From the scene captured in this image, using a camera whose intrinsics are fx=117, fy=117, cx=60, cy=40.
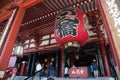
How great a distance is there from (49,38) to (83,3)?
3.89 meters

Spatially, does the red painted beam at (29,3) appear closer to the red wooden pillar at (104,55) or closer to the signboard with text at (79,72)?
the red wooden pillar at (104,55)

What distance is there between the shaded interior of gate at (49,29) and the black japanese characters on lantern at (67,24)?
72cm

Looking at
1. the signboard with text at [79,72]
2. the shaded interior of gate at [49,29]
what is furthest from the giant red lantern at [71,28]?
the signboard with text at [79,72]

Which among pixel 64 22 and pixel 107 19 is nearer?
pixel 107 19

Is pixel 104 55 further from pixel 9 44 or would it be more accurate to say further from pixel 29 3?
pixel 9 44

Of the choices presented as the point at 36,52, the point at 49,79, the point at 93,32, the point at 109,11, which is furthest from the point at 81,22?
the point at 36,52

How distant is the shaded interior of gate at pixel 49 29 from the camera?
4219mm

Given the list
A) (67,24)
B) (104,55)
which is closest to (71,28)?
(67,24)

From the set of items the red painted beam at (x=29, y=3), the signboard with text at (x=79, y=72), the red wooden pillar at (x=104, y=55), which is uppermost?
the red painted beam at (x=29, y=3)

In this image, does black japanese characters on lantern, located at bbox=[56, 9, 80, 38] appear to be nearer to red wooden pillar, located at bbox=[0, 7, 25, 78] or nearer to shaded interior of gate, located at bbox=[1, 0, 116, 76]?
shaded interior of gate, located at bbox=[1, 0, 116, 76]

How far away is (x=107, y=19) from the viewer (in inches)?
66.2

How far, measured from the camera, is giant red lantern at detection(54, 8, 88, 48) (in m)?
2.70

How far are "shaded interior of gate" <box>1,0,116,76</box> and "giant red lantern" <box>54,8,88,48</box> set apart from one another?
64 centimetres

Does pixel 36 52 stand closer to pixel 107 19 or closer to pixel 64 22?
pixel 64 22
